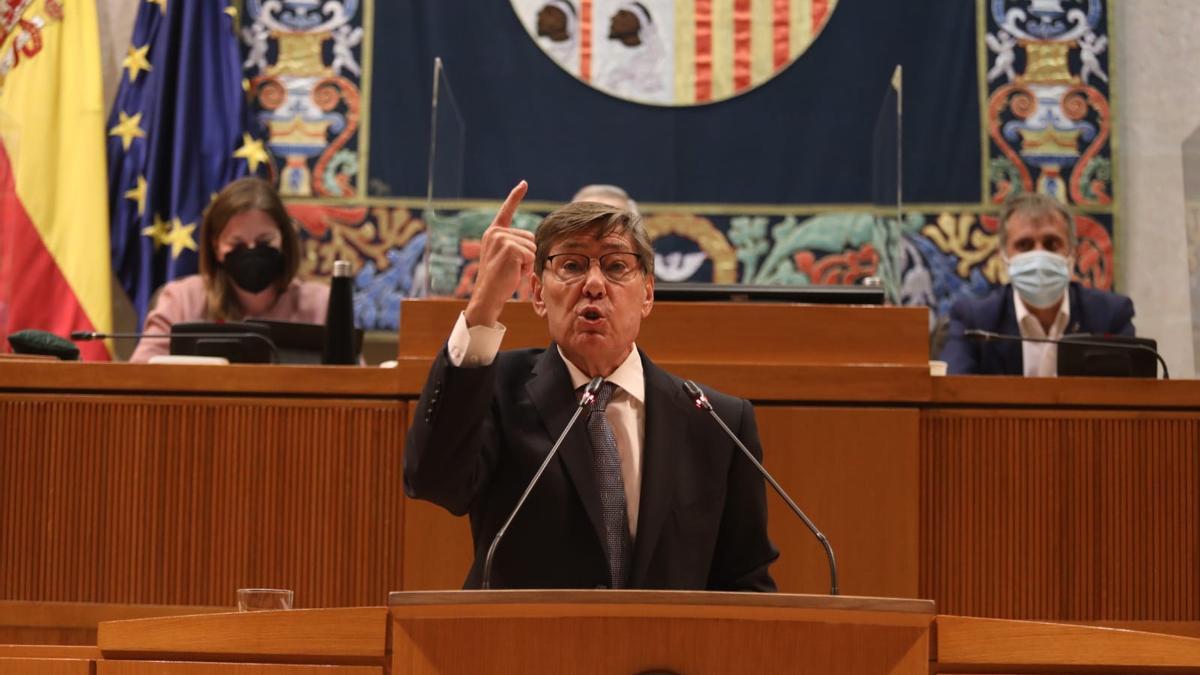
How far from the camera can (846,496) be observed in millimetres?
2855

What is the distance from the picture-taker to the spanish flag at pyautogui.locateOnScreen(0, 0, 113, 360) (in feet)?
16.4

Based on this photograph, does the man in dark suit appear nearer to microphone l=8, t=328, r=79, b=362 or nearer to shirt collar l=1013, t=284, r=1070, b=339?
microphone l=8, t=328, r=79, b=362

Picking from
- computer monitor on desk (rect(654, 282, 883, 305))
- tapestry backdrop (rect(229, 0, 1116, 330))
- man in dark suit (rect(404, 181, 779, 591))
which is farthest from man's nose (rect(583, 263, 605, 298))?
tapestry backdrop (rect(229, 0, 1116, 330))

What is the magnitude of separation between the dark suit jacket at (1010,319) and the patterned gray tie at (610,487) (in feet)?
6.40

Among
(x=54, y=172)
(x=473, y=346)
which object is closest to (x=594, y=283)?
(x=473, y=346)

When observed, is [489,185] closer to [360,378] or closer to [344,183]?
[344,183]

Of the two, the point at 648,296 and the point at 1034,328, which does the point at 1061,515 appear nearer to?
the point at 648,296

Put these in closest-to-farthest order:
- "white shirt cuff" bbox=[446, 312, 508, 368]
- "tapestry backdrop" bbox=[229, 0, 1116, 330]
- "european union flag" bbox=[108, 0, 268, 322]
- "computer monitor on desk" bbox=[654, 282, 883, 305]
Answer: "white shirt cuff" bbox=[446, 312, 508, 368], "computer monitor on desk" bbox=[654, 282, 883, 305], "european union flag" bbox=[108, 0, 268, 322], "tapestry backdrop" bbox=[229, 0, 1116, 330]

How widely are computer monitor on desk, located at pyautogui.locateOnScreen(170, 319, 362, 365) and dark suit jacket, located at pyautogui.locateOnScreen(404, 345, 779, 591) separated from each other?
3.27ft

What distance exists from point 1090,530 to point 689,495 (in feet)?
3.49

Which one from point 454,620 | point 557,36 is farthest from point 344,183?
point 454,620

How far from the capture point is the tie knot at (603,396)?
7.75 feet

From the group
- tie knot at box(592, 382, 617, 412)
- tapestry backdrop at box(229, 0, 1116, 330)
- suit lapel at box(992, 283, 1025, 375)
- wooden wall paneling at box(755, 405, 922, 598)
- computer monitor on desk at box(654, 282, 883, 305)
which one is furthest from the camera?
tapestry backdrop at box(229, 0, 1116, 330)

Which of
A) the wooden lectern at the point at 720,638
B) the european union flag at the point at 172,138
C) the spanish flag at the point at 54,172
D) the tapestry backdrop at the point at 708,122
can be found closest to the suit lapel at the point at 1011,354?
the tapestry backdrop at the point at 708,122
